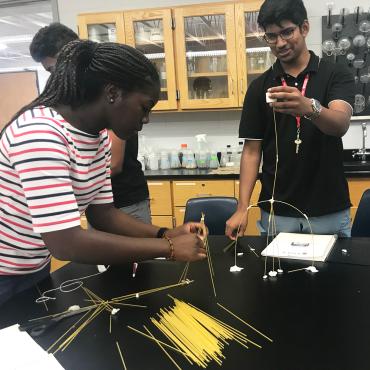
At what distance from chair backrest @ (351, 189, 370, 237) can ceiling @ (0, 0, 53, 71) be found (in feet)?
11.2

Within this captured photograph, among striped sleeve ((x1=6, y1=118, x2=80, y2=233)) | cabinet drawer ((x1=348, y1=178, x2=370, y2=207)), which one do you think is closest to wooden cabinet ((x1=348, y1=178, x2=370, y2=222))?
cabinet drawer ((x1=348, y1=178, x2=370, y2=207))

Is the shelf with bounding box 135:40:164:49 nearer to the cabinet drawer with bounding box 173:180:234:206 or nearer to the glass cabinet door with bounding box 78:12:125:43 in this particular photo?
the glass cabinet door with bounding box 78:12:125:43

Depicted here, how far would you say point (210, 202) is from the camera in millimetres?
2049

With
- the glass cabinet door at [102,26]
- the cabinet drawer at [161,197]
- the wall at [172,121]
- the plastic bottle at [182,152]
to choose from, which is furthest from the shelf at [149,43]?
the cabinet drawer at [161,197]

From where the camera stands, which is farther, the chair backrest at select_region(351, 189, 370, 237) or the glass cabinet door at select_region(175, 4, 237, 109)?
the glass cabinet door at select_region(175, 4, 237, 109)

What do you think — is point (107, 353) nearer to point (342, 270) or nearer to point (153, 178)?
point (342, 270)

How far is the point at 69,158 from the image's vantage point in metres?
1.01

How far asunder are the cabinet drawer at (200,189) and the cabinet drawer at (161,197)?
0.19 ft

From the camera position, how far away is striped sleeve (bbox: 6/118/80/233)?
92 cm

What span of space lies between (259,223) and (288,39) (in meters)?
0.82

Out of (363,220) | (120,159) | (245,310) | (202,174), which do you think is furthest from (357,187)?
(245,310)

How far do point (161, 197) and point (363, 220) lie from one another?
1.71 metres

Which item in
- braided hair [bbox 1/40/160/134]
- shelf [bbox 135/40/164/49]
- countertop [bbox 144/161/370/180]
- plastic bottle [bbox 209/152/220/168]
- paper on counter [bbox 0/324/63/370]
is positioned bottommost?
paper on counter [bbox 0/324/63/370]

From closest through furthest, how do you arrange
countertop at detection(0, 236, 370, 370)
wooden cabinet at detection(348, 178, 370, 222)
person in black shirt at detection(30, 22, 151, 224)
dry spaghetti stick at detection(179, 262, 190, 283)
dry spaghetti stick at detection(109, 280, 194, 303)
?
1. countertop at detection(0, 236, 370, 370)
2. dry spaghetti stick at detection(109, 280, 194, 303)
3. dry spaghetti stick at detection(179, 262, 190, 283)
4. person in black shirt at detection(30, 22, 151, 224)
5. wooden cabinet at detection(348, 178, 370, 222)
